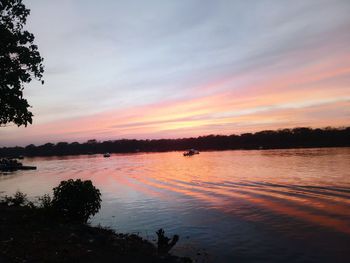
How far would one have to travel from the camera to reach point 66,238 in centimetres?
1670

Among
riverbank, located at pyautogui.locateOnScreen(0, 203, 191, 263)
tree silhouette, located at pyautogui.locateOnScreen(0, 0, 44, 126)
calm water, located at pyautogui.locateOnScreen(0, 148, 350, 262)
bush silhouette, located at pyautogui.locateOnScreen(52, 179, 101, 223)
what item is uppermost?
tree silhouette, located at pyautogui.locateOnScreen(0, 0, 44, 126)

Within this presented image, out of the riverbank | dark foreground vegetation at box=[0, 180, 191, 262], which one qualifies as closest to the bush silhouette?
dark foreground vegetation at box=[0, 180, 191, 262]

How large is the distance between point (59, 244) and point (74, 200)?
6180 millimetres

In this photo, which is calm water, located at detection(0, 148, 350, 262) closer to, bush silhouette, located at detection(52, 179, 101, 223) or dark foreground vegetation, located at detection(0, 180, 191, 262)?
dark foreground vegetation, located at detection(0, 180, 191, 262)

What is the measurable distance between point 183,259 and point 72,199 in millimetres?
8474

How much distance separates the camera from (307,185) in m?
46.8

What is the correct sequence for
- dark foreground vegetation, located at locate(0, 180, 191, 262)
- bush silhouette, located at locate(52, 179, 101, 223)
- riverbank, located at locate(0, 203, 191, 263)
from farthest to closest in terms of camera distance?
bush silhouette, located at locate(52, 179, 101, 223) → dark foreground vegetation, located at locate(0, 180, 191, 262) → riverbank, located at locate(0, 203, 191, 263)

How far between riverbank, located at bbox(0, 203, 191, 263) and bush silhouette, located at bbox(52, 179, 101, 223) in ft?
4.26

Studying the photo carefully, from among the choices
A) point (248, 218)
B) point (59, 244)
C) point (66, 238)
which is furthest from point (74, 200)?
point (248, 218)

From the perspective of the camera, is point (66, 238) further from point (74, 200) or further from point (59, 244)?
point (74, 200)

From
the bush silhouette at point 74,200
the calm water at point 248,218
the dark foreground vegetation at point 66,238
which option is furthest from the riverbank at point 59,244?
the calm water at point 248,218

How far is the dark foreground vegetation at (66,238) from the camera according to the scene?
559 inches

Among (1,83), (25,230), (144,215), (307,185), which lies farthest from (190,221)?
(307,185)

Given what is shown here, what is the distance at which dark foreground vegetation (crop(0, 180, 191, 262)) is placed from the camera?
14.2 meters
